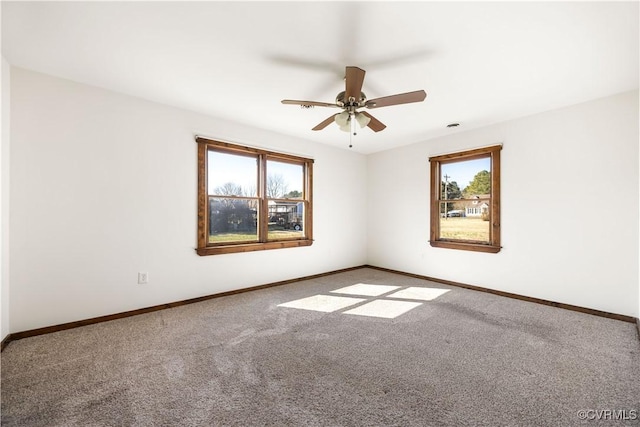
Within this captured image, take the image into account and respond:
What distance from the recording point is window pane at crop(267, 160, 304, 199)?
4.56 metres

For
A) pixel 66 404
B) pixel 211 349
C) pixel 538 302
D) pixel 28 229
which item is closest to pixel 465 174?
pixel 538 302

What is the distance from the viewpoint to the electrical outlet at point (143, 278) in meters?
3.19

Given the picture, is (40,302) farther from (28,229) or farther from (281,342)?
(281,342)

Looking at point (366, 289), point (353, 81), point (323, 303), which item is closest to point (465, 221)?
point (366, 289)

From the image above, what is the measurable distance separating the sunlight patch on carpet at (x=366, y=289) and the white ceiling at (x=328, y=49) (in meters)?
2.73

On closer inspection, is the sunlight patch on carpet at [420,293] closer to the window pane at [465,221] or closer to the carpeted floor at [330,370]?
the carpeted floor at [330,370]

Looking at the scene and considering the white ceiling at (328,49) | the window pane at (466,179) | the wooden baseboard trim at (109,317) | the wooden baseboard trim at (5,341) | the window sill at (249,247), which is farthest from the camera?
the window pane at (466,179)

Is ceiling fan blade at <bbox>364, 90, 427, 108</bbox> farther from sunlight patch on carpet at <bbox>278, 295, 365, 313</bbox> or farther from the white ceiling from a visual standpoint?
sunlight patch on carpet at <bbox>278, 295, 365, 313</bbox>

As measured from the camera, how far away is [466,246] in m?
4.38

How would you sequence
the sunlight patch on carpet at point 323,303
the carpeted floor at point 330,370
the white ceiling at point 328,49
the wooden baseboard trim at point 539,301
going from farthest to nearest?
the sunlight patch on carpet at point 323,303, the wooden baseboard trim at point 539,301, the white ceiling at point 328,49, the carpeted floor at point 330,370

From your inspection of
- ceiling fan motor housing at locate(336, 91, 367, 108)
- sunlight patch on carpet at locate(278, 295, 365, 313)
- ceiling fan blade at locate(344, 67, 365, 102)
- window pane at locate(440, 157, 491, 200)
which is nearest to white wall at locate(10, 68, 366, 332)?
sunlight patch on carpet at locate(278, 295, 365, 313)

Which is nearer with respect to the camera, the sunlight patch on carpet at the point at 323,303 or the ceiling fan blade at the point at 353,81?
the ceiling fan blade at the point at 353,81

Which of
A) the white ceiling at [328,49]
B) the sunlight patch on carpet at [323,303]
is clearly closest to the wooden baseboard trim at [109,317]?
the sunlight patch on carpet at [323,303]

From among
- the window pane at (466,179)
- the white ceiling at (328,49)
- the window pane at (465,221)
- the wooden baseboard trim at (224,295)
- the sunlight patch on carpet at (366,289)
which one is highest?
the white ceiling at (328,49)
